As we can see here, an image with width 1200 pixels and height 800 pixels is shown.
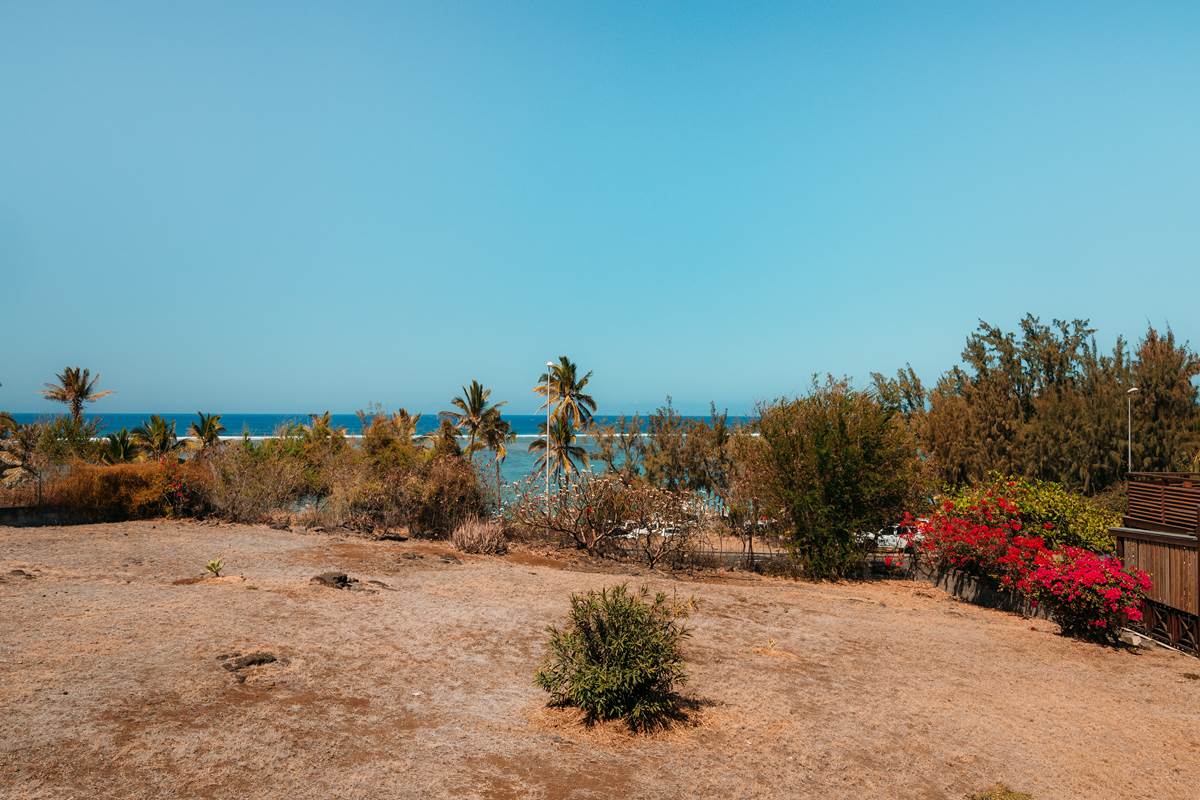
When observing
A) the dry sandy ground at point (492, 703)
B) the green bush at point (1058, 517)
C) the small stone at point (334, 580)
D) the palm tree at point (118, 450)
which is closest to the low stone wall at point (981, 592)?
the green bush at point (1058, 517)

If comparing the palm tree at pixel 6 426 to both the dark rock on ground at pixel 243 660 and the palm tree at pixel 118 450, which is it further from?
the dark rock on ground at pixel 243 660

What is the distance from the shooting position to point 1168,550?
14.4 metres

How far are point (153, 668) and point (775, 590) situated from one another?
13563 mm

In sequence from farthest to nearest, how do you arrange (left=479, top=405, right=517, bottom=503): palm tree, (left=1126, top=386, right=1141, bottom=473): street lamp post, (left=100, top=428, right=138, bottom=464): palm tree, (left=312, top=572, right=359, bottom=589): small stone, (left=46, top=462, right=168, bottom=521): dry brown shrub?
(left=479, top=405, right=517, bottom=503): palm tree → (left=1126, top=386, right=1141, bottom=473): street lamp post → (left=100, top=428, right=138, bottom=464): palm tree → (left=46, top=462, right=168, bottom=521): dry brown shrub → (left=312, top=572, right=359, bottom=589): small stone

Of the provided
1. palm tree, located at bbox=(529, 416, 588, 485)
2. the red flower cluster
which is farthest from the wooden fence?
palm tree, located at bbox=(529, 416, 588, 485)

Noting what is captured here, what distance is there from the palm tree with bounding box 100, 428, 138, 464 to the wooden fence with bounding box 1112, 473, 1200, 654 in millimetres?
33612

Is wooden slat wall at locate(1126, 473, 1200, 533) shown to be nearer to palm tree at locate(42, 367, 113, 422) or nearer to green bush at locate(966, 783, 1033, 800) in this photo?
green bush at locate(966, 783, 1033, 800)

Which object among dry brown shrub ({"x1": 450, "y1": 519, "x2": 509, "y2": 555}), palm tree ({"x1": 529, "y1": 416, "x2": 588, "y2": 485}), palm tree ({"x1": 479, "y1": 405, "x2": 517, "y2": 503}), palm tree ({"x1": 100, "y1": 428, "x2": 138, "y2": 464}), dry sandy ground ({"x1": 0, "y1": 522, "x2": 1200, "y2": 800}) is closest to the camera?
dry sandy ground ({"x1": 0, "y1": 522, "x2": 1200, "y2": 800})

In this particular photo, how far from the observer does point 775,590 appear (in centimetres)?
1853

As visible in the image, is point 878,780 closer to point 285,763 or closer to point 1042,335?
point 285,763

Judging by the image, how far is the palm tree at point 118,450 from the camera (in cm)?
3061

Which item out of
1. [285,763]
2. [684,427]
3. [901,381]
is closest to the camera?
[285,763]

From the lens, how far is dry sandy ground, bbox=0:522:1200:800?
707 centimetres

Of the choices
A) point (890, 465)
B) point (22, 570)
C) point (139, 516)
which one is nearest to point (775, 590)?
point (890, 465)
